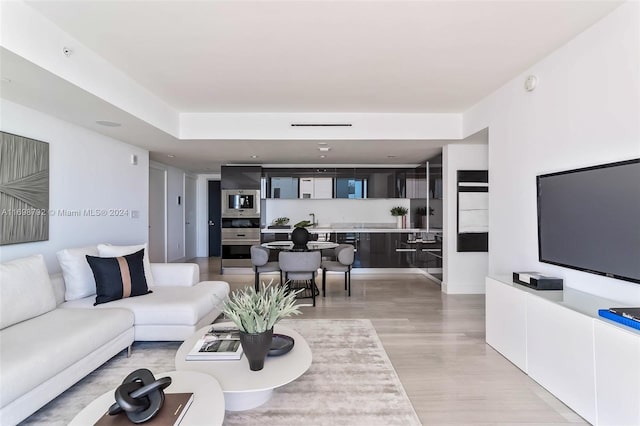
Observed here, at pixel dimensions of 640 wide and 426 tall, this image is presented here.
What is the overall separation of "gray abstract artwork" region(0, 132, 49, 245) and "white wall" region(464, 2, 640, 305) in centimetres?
468

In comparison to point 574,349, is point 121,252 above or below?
above

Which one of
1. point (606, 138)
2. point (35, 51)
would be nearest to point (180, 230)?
point (35, 51)

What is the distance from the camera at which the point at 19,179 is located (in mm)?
2996

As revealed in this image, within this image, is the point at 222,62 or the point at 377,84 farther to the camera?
the point at 377,84

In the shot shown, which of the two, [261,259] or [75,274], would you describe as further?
[261,259]

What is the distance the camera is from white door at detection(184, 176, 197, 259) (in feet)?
26.6

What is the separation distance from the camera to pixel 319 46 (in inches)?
102

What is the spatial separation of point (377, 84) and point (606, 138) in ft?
6.51

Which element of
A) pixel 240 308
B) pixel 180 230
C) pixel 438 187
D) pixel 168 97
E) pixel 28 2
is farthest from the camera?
pixel 180 230

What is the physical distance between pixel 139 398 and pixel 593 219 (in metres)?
2.86

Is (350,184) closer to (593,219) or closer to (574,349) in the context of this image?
(593,219)

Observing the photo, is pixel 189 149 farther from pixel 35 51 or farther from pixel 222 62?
pixel 35 51

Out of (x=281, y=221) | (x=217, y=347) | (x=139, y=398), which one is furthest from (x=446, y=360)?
(x=281, y=221)

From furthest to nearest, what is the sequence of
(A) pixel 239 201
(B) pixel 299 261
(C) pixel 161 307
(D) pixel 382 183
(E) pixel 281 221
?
(E) pixel 281 221 → (D) pixel 382 183 → (A) pixel 239 201 → (B) pixel 299 261 → (C) pixel 161 307
